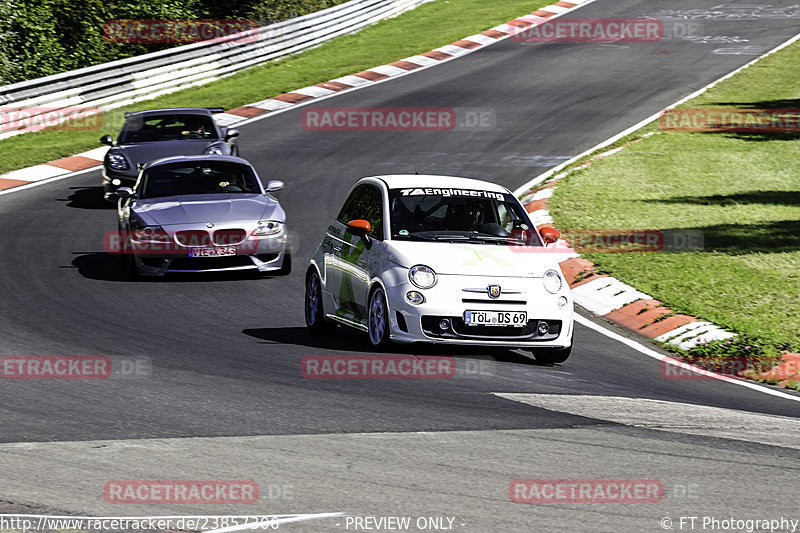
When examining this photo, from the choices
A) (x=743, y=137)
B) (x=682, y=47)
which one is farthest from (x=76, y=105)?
(x=682, y=47)

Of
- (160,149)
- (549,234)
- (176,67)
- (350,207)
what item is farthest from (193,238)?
(176,67)

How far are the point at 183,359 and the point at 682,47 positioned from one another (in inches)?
1091

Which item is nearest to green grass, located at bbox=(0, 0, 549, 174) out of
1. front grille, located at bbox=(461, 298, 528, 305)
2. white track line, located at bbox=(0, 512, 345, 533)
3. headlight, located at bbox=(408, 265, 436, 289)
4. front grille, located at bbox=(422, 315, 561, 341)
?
headlight, located at bbox=(408, 265, 436, 289)

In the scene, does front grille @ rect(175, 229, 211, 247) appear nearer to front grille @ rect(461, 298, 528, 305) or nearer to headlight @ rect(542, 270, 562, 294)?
front grille @ rect(461, 298, 528, 305)

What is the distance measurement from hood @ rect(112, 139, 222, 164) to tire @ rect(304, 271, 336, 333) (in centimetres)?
717

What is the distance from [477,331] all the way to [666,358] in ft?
7.37

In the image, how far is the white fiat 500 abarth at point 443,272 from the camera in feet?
35.9

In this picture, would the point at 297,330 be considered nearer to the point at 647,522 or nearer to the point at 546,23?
the point at 647,522

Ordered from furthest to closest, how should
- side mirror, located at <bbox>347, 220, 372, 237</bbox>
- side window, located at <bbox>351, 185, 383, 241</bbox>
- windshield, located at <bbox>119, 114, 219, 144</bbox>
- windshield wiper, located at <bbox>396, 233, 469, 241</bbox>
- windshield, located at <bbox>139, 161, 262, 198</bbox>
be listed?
windshield, located at <bbox>119, 114, 219, 144</bbox> → windshield, located at <bbox>139, 161, 262, 198</bbox> → side window, located at <bbox>351, 185, 383, 241</bbox> → side mirror, located at <bbox>347, 220, 372, 237</bbox> → windshield wiper, located at <bbox>396, 233, 469, 241</bbox>

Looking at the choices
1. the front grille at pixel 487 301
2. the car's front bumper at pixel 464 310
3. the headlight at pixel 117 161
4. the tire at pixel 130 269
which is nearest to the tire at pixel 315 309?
the car's front bumper at pixel 464 310

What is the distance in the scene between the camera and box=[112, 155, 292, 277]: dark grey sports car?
14.9 m

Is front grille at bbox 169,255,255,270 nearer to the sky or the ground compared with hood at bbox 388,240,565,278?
nearer to the ground

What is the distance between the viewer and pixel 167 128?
20.5 metres

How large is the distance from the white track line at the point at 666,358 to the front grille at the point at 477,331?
1637 millimetres
